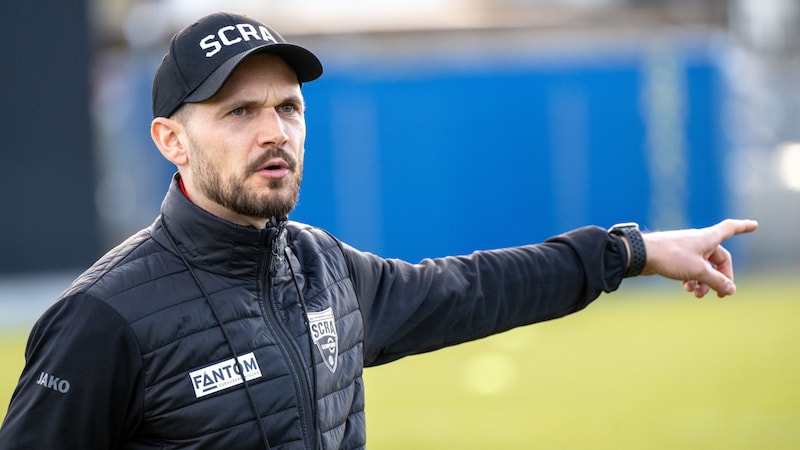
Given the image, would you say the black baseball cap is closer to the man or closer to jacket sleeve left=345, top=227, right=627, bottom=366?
the man

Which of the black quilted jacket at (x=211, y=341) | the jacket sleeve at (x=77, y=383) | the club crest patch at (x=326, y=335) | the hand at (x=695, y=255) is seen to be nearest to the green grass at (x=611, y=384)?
the hand at (x=695, y=255)

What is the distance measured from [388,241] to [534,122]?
237 centimetres

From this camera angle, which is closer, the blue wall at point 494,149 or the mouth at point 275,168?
the mouth at point 275,168

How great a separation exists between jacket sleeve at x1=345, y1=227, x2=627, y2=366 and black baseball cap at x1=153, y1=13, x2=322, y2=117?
0.65 m

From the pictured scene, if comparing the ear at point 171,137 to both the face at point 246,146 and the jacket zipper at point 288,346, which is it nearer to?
the face at point 246,146

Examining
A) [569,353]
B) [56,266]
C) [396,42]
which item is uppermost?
[396,42]

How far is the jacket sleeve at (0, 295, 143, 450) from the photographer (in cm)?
270

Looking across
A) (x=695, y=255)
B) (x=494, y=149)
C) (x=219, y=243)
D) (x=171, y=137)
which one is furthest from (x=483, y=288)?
(x=494, y=149)

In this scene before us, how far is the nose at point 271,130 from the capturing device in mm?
2973

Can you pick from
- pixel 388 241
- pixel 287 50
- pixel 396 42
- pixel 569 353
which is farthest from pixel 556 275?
pixel 396 42

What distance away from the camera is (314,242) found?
3.28 meters

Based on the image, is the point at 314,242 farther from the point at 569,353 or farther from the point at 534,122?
the point at 534,122

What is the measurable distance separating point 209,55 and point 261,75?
0.48ft

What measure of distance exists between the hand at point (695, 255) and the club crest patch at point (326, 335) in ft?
3.11
